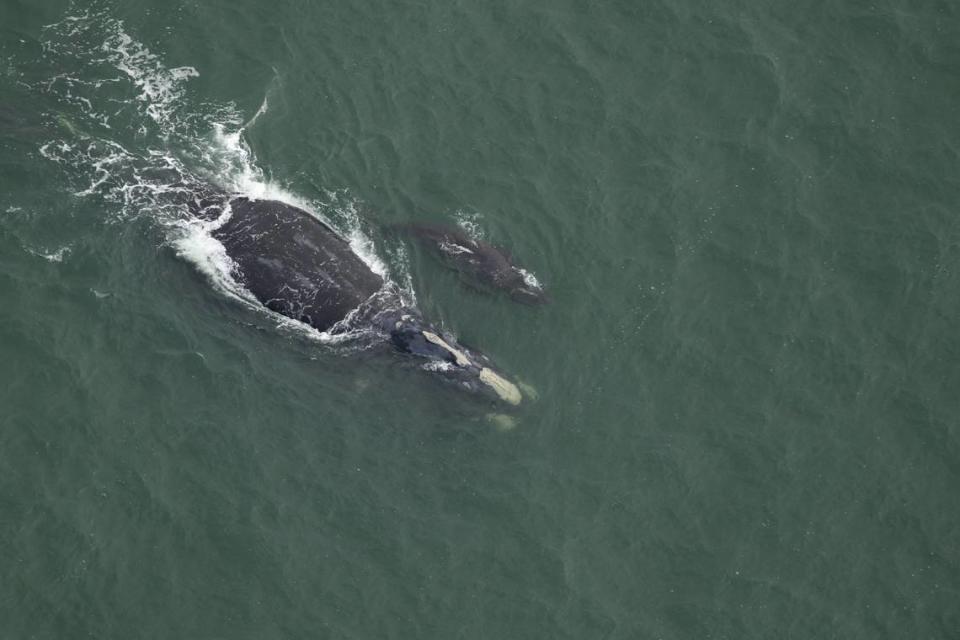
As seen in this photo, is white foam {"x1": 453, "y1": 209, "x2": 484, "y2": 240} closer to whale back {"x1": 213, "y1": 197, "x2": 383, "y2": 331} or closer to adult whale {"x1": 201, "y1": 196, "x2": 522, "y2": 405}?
adult whale {"x1": 201, "y1": 196, "x2": 522, "y2": 405}

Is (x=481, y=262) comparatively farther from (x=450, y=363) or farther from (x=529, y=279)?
(x=450, y=363)

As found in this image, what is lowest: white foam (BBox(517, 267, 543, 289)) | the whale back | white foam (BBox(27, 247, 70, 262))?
white foam (BBox(27, 247, 70, 262))

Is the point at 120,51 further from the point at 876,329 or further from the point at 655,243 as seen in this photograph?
the point at 876,329

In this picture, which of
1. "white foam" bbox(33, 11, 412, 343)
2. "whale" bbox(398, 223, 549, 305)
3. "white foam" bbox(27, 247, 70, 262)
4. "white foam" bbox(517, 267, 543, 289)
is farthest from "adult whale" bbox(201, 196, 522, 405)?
"white foam" bbox(27, 247, 70, 262)

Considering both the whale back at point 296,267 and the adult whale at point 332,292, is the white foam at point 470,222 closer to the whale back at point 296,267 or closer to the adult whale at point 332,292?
the adult whale at point 332,292

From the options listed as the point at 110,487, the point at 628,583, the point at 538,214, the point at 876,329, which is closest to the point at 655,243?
the point at 538,214

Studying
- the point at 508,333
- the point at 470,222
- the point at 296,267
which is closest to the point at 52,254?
the point at 296,267
